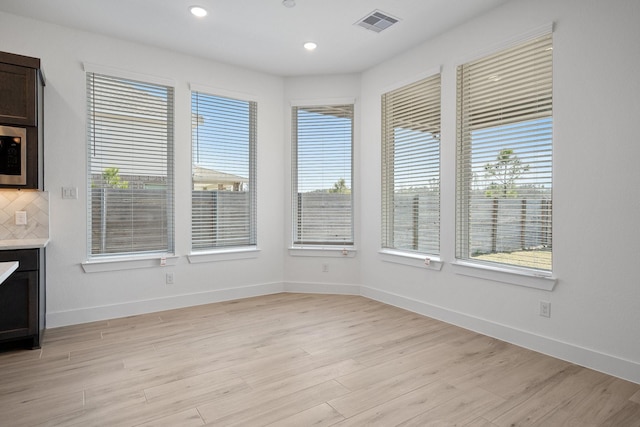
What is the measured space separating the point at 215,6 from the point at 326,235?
2.98m

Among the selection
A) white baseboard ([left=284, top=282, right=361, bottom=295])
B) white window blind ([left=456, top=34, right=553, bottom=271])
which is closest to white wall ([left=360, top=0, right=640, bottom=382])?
white window blind ([left=456, top=34, right=553, bottom=271])

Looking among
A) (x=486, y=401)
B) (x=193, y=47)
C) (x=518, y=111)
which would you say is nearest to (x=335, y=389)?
(x=486, y=401)

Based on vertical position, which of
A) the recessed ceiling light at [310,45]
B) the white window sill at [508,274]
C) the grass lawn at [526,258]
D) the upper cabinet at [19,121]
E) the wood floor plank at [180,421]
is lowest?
the wood floor plank at [180,421]

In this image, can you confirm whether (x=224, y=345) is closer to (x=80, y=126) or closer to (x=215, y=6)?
(x=80, y=126)

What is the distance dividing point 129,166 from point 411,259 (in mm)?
3322

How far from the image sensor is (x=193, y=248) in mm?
4496

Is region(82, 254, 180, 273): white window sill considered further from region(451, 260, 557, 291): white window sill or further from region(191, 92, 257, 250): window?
region(451, 260, 557, 291): white window sill

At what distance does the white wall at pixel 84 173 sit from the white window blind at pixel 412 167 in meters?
1.55

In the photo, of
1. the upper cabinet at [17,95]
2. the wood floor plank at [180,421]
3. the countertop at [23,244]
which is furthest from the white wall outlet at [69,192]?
the wood floor plank at [180,421]

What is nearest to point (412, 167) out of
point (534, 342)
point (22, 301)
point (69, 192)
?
point (534, 342)

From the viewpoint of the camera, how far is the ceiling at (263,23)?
3.26 metres

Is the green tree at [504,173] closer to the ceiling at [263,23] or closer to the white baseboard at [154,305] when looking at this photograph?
the ceiling at [263,23]

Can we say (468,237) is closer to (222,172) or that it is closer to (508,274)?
(508,274)

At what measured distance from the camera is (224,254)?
4625 mm
